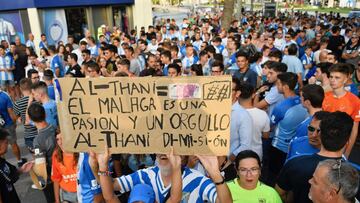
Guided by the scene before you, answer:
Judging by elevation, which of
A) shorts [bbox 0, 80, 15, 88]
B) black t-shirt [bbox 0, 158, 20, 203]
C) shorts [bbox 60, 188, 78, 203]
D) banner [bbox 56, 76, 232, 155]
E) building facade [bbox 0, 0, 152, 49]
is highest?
building facade [bbox 0, 0, 152, 49]

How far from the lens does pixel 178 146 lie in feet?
8.36

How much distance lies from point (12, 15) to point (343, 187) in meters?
16.2

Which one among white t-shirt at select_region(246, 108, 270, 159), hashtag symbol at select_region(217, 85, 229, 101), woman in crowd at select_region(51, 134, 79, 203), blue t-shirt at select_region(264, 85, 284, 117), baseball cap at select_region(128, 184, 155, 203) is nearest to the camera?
baseball cap at select_region(128, 184, 155, 203)

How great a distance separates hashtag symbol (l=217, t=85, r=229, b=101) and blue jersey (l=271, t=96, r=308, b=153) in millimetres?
2220

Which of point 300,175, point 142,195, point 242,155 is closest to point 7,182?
point 142,195

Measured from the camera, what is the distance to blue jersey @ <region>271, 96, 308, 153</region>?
→ 4340 mm

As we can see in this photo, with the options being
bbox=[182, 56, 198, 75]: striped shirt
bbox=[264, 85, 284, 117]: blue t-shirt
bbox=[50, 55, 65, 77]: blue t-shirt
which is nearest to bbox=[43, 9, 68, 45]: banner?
bbox=[50, 55, 65, 77]: blue t-shirt

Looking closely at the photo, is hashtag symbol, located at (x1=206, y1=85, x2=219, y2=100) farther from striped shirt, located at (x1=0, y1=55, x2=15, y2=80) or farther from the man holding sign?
striped shirt, located at (x1=0, y1=55, x2=15, y2=80)

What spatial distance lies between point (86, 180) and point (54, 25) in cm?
1417

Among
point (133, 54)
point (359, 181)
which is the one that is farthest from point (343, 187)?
point (133, 54)

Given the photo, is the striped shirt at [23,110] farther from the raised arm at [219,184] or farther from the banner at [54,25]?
the banner at [54,25]

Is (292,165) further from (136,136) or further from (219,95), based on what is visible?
(136,136)

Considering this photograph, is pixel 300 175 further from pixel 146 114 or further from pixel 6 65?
pixel 6 65

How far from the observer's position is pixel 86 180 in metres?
3.21
